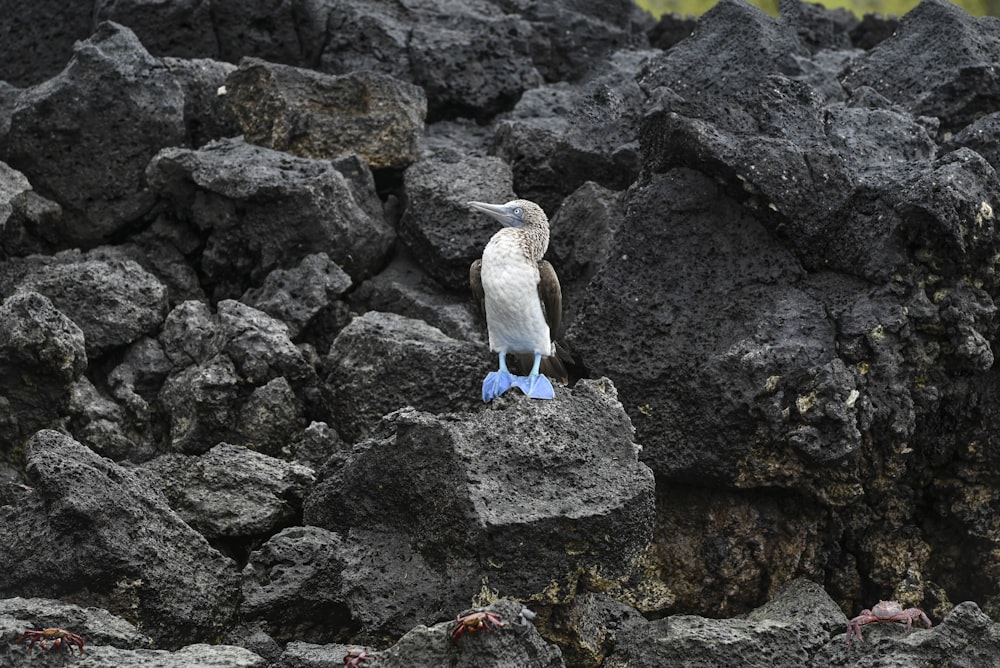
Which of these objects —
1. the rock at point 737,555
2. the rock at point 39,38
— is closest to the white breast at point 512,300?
the rock at point 737,555

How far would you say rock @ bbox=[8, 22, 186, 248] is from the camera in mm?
9695

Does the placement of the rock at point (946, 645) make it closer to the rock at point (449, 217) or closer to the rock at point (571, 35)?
the rock at point (449, 217)

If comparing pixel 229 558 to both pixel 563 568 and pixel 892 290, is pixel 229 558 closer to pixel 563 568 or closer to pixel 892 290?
pixel 563 568

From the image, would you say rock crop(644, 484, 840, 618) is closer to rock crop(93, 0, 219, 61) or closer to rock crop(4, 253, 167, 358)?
rock crop(4, 253, 167, 358)

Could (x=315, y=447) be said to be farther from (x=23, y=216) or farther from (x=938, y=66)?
(x=938, y=66)

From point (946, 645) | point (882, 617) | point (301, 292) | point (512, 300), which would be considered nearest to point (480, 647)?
point (882, 617)

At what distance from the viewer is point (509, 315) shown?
25.9 feet

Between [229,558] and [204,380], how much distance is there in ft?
5.04

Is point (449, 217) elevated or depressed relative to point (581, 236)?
depressed

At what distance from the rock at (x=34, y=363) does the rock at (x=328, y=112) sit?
3.04 meters

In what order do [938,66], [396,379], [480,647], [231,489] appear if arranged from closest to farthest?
[480,647], [231,489], [396,379], [938,66]

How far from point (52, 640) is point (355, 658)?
136 centimetres

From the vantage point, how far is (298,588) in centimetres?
666

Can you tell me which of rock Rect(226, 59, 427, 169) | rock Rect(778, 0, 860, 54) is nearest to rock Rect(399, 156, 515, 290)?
rock Rect(226, 59, 427, 169)
